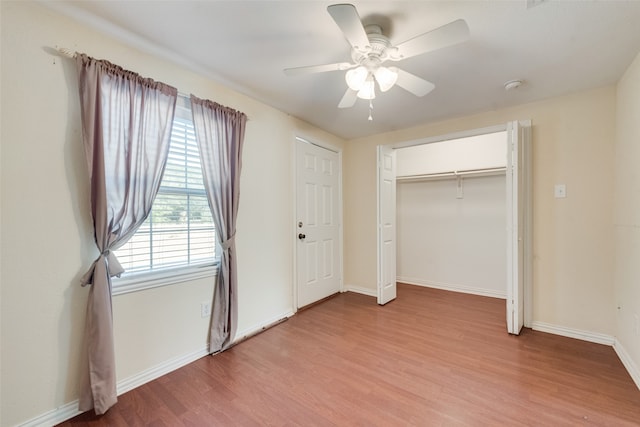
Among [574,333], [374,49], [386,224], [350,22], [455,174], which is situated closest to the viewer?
[350,22]

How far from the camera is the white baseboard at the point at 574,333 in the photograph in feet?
7.78

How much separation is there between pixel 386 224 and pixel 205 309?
7.52ft

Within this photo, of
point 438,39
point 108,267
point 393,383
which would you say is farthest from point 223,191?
point 393,383

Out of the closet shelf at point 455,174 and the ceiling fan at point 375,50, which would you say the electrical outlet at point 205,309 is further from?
the closet shelf at point 455,174

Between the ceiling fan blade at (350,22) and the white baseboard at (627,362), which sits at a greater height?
the ceiling fan blade at (350,22)

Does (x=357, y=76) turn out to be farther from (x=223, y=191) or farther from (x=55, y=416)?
(x=55, y=416)

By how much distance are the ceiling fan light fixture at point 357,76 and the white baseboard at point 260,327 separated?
7.56 ft

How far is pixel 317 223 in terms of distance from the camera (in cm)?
353

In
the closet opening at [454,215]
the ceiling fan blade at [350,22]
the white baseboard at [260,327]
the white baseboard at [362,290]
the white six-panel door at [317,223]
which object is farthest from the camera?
the white baseboard at [362,290]

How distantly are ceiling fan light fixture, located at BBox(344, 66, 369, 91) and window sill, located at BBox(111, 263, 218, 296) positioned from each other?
71.2 inches

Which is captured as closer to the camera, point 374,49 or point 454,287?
point 374,49

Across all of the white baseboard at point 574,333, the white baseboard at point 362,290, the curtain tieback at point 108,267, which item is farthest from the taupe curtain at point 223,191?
the white baseboard at point 574,333

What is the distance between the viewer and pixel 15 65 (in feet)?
4.61

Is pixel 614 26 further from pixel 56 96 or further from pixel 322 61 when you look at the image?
pixel 56 96
